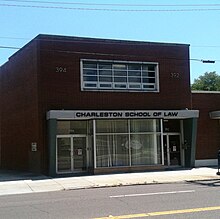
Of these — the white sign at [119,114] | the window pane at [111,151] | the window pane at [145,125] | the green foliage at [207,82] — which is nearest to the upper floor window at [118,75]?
the white sign at [119,114]

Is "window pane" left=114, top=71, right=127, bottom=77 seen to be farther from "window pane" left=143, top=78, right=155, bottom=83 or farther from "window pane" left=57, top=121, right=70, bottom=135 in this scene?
"window pane" left=57, top=121, right=70, bottom=135

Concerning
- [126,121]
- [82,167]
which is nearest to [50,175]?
[82,167]

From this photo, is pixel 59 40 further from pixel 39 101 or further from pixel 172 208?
pixel 172 208

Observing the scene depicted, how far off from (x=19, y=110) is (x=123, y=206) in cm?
1708

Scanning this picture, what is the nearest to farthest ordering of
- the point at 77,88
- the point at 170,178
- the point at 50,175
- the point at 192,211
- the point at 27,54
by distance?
the point at 192,211 < the point at 170,178 < the point at 50,175 < the point at 77,88 < the point at 27,54

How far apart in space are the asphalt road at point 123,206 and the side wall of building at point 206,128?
12.6 metres

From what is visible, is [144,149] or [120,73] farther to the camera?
[120,73]

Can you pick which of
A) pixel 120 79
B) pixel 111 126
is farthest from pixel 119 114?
pixel 120 79

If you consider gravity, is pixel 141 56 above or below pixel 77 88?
above

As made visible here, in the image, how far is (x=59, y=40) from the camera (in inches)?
918

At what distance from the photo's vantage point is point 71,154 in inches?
930

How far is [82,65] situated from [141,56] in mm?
3850

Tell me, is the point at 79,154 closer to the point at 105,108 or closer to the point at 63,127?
the point at 63,127

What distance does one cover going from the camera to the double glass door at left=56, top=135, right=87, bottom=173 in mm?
23406
